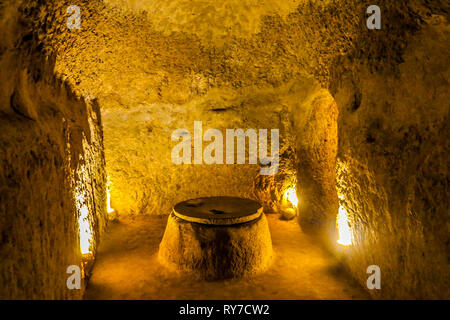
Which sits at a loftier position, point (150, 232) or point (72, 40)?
point (72, 40)

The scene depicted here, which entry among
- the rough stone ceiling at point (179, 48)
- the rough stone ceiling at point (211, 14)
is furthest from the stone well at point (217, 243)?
the rough stone ceiling at point (211, 14)

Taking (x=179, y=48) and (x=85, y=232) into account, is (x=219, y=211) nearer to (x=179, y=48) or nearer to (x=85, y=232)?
(x=85, y=232)

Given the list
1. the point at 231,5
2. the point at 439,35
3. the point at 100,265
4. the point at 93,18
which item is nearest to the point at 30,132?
the point at 93,18

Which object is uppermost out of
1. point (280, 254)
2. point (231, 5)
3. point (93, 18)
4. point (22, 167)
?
point (231, 5)

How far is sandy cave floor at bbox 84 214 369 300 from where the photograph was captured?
11.1ft

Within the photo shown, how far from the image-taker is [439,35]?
2.23 metres

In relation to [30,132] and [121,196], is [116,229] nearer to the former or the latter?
[121,196]

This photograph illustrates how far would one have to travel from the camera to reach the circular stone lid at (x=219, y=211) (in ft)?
12.2

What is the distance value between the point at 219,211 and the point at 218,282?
2.94 ft

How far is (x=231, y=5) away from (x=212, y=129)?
251 cm

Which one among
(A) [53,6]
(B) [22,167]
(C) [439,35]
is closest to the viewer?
(B) [22,167]

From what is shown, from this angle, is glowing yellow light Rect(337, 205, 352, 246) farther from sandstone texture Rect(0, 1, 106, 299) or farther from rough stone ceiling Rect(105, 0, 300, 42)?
sandstone texture Rect(0, 1, 106, 299)

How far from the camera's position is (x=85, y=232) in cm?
395

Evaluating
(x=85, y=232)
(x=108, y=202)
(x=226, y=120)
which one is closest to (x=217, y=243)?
(x=85, y=232)
